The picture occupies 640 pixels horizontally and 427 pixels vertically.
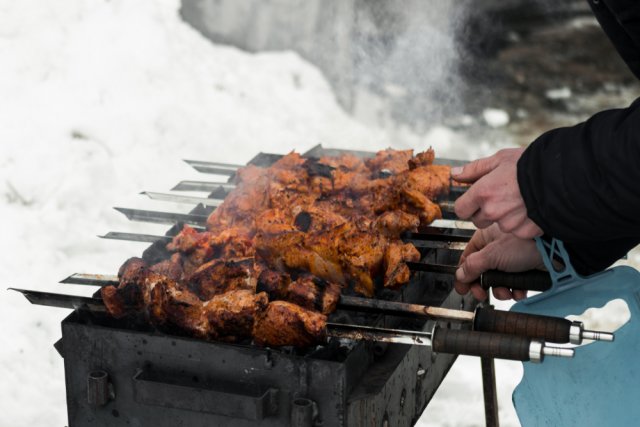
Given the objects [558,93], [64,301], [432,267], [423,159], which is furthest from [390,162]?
[558,93]

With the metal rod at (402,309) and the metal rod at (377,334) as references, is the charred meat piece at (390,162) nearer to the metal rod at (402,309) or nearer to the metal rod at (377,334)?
the metal rod at (402,309)

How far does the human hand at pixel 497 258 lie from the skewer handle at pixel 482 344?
0.51 meters

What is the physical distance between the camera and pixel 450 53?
10953mm

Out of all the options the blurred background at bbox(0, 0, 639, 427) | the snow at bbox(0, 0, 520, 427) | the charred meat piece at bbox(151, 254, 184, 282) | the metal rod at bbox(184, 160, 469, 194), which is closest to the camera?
the charred meat piece at bbox(151, 254, 184, 282)

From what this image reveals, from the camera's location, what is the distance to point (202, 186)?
425cm

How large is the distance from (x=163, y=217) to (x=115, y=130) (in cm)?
403

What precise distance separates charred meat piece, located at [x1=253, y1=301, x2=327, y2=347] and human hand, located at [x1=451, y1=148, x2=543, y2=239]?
0.55 metres

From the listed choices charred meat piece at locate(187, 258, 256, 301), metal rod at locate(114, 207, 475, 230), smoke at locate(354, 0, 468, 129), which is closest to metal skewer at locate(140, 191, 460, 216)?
metal rod at locate(114, 207, 475, 230)

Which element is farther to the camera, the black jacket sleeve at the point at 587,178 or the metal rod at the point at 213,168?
the metal rod at the point at 213,168

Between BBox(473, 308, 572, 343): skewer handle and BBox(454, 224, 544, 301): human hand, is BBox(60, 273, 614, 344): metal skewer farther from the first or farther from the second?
BBox(454, 224, 544, 301): human hand

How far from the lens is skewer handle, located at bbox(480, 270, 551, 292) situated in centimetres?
276

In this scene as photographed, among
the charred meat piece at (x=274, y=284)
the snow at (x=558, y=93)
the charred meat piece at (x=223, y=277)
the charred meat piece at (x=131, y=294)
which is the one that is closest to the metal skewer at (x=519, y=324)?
the charred meat piece at (x=274, y=284)

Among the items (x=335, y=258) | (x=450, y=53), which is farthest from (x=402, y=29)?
(x=335, y=258)

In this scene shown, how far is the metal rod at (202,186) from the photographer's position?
416 centimetres
